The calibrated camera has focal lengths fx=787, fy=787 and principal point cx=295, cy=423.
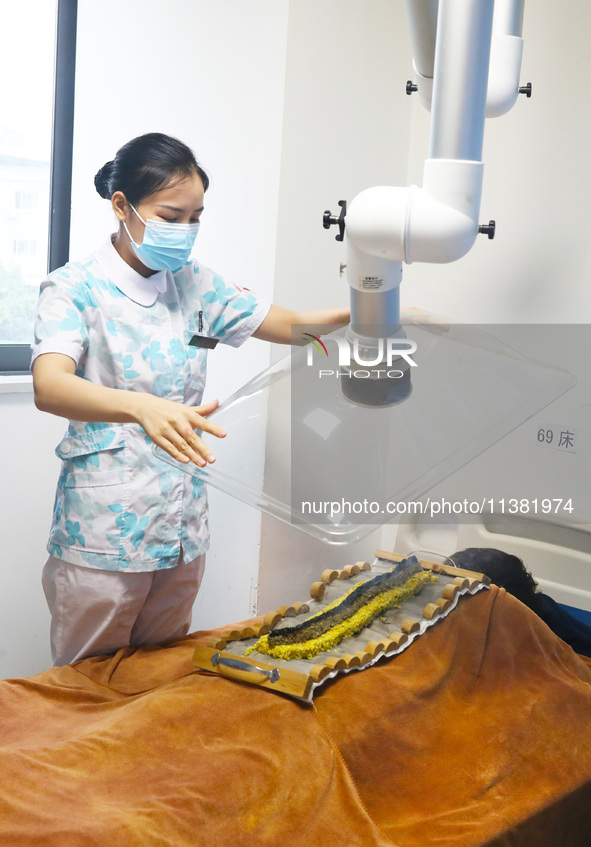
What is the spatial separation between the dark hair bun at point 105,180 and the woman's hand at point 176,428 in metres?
0.63

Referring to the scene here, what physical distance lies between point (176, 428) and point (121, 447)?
17.3 inches

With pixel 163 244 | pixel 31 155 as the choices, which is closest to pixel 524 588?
pixel 163 244

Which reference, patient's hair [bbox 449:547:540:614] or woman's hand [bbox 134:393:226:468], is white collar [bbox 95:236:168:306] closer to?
woman's hand [bbox 134:393:226:468]

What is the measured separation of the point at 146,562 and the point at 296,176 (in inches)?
51.4

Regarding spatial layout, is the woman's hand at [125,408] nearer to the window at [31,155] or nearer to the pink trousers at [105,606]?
the pink trousers at [105,606]

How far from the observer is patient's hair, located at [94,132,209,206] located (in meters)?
1.50

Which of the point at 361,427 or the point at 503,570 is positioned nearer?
the point at 361,427

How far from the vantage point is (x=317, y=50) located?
2.26m

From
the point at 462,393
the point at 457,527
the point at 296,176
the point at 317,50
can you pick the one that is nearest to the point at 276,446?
the point at 462,393

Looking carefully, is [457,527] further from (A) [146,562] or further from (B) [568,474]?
(A) [146,562]

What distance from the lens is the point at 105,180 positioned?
5.19 feet

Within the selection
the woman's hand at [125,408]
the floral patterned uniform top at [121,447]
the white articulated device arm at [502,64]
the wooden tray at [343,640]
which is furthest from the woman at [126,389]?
the white articulated device arm at [502,64]

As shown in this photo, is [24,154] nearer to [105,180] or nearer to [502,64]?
[105,180]

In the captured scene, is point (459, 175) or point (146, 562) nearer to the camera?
point (459, 175)
